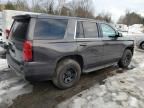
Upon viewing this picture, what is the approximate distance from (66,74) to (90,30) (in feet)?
4.59

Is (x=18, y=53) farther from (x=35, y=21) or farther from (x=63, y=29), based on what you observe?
(x=63, y=29)

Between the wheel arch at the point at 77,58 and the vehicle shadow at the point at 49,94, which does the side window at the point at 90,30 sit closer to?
the wheel arch at the point at 77,58

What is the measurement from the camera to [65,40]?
3.79 meters

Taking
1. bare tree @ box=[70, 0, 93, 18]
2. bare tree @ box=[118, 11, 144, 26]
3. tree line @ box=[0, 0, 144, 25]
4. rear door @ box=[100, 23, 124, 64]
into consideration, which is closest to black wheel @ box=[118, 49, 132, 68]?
rear door @ box=[100, 23, 124, 64]

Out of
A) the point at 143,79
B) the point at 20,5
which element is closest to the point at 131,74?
the point at 143,79

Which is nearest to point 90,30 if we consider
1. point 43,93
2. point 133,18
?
point 43,93

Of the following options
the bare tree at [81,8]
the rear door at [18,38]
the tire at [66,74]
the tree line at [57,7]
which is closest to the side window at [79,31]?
the tire at [66,74]

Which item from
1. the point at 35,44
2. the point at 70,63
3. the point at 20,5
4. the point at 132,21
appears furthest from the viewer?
the point at 132,21

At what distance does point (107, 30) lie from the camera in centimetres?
512

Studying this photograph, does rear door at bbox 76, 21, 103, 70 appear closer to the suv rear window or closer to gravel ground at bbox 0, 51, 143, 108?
gravel ground at bbox 0, 51, 143, 108

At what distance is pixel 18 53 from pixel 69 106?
1.62m

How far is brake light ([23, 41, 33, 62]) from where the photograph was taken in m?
3.26

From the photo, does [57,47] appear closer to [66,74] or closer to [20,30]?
[66,74]

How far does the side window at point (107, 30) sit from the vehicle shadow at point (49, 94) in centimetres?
136
